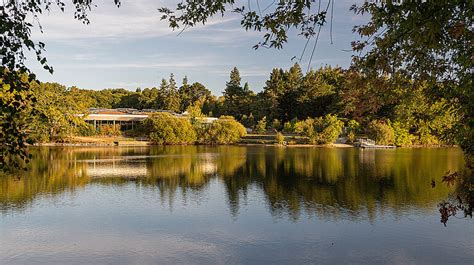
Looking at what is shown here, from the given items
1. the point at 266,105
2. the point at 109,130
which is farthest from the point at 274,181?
the point at 266,105

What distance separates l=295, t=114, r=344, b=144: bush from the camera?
43156 mm

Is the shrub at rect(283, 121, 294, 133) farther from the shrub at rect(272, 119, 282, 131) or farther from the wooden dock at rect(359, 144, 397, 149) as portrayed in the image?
the wooden dock at rect(359, 144, 397, 149)

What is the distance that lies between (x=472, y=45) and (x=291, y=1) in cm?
145

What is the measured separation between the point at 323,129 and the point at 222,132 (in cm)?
1055

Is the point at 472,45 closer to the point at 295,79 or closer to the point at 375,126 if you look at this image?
the point at 375,126

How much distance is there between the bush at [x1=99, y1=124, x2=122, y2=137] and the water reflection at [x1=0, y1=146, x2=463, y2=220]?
19.5 m

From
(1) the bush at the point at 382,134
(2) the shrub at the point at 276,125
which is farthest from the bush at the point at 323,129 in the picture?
(2) the shrub at the point at 276,125

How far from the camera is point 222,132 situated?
45.8 meters

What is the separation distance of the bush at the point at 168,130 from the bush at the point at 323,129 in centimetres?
1211

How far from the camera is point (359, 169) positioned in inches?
902

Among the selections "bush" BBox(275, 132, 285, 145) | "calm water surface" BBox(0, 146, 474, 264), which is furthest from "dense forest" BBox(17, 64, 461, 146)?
"calm water surface" BBox(0, 146, 474, 264)

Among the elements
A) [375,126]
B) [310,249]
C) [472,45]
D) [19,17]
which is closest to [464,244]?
[310,249]

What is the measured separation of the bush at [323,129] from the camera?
142 feet

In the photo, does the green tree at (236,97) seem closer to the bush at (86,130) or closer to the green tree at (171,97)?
the green tree at (171,97)
